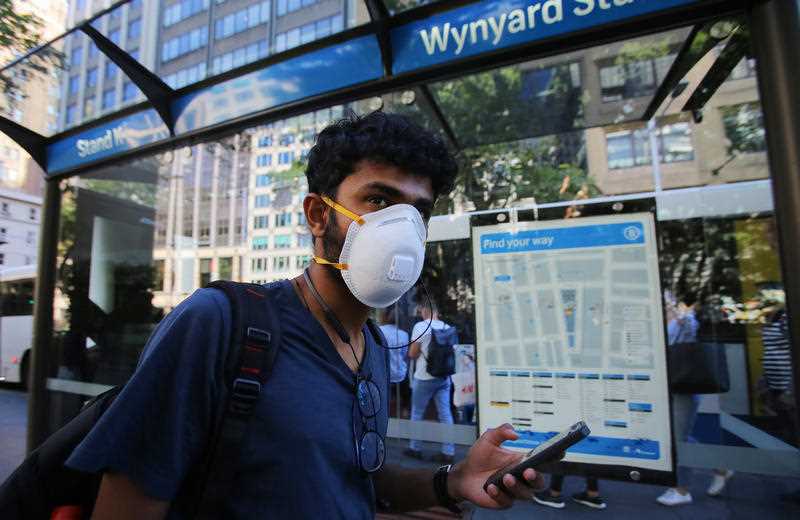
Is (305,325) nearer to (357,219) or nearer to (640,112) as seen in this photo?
(357,219)

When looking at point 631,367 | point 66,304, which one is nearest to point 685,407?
point 631,367

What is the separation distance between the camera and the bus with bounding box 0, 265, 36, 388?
10.9 meters

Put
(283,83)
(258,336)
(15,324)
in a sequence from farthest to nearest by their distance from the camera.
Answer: (15,324)
(283,83)
(258,336)

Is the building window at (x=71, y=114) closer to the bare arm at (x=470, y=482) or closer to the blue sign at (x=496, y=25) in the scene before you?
the blue sign at (x=496, y=25)

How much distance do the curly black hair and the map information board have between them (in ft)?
5.23

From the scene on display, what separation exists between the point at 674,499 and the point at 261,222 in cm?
469

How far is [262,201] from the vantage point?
535cm

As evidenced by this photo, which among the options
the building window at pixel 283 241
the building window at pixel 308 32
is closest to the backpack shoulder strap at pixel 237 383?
the building window at pixel 308 32

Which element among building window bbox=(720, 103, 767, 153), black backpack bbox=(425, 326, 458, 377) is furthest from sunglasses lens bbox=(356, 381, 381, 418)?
building window bbox=(720, 103, 767, 153)

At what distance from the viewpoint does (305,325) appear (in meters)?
1.20

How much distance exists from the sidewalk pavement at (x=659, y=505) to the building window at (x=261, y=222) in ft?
9.05

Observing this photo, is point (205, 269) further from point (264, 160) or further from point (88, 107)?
point (88, 107)

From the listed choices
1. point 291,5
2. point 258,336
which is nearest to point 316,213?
point 258,336

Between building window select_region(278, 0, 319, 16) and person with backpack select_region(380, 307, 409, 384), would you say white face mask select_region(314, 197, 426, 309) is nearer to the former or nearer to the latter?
person with backpack select_region(380, 307, 409, 384)
